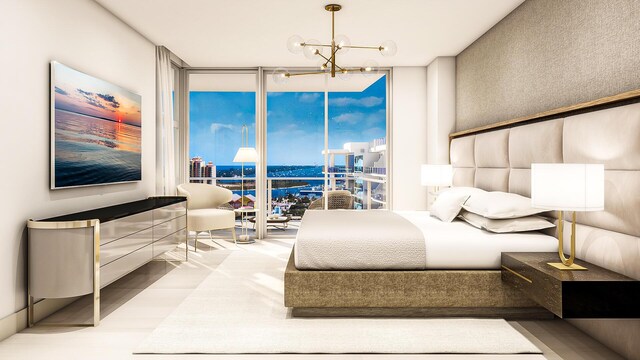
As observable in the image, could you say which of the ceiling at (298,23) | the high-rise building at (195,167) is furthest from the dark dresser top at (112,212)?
the high-rise building at (195,167)

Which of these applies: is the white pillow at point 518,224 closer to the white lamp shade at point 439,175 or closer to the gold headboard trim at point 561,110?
the gold headboard trim at point 561,110

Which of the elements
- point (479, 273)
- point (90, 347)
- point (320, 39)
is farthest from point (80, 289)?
point (320, 39)

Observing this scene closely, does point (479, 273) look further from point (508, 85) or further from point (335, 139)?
point (335, 139)

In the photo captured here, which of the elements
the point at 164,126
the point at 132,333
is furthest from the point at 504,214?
the point at 164,126

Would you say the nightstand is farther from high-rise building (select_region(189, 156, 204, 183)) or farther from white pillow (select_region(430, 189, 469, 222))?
high-rise building (select_region(189, 156, 204, 183))

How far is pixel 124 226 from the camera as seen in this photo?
313 centimetres

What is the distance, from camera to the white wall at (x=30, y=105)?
2496mm

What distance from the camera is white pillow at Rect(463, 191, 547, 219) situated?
2.87 meters

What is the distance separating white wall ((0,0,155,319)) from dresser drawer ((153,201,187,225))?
18.2 inches

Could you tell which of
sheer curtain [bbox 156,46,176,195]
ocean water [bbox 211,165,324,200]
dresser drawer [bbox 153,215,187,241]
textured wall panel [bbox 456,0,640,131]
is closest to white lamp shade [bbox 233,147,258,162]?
ocean water [bbox 211,165,324,200]

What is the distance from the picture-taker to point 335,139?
630cm

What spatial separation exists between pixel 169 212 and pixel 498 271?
10.0 ft

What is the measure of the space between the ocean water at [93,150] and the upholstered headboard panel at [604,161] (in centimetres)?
350

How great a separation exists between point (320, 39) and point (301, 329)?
330 centimetres
